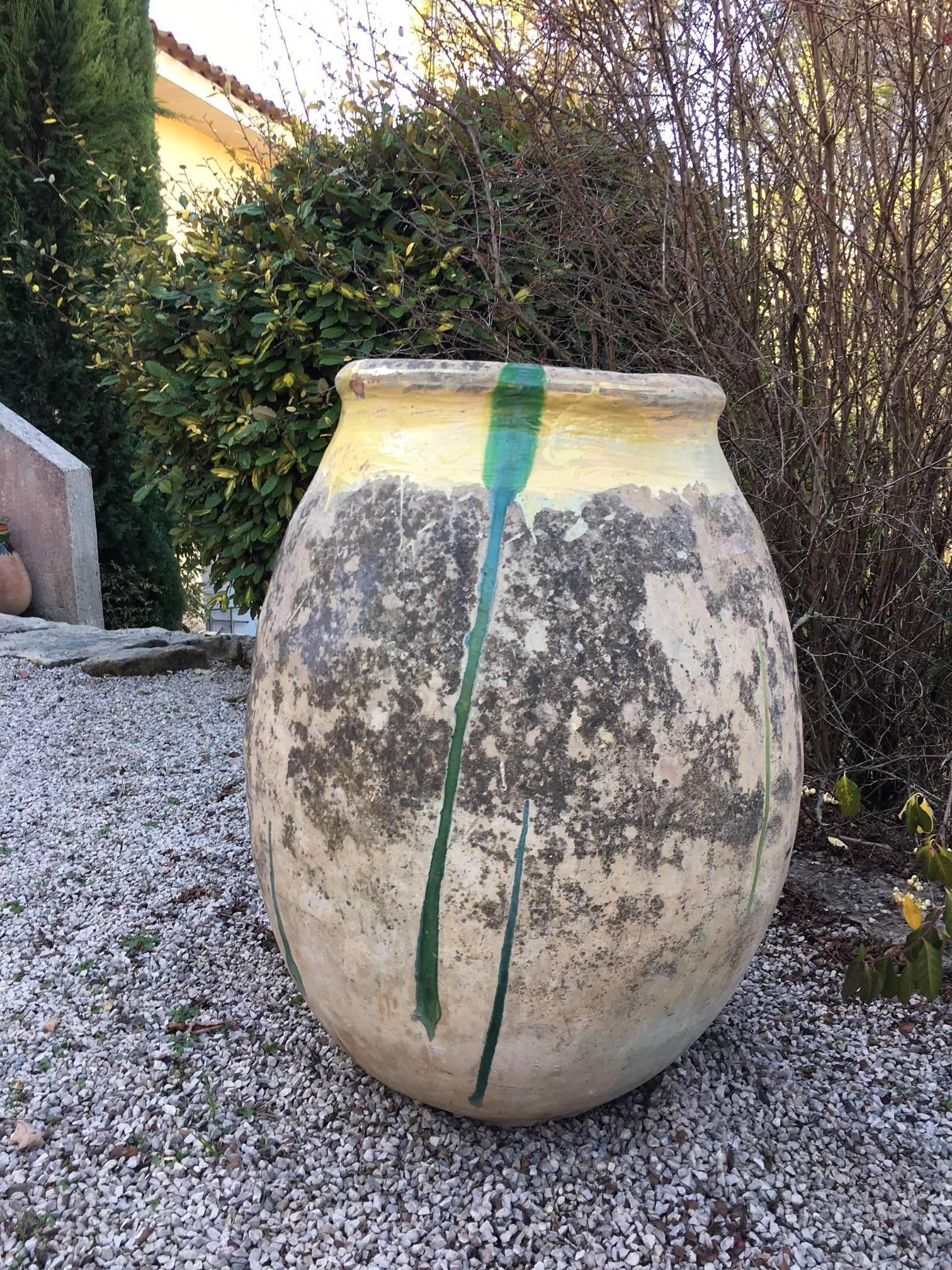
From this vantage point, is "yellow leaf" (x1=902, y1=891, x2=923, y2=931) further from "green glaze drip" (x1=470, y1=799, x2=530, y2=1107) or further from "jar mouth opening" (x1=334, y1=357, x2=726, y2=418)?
"jar mouth opening" (x1=334, y1=357, x2=726, y2=418)

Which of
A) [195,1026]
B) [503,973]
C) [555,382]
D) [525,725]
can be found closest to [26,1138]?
[195,1026]

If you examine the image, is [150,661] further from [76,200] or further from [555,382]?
[555,382]

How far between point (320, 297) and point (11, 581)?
3.68 meters

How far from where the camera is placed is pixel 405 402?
Answer: 64.5 inches

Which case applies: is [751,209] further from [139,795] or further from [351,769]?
[139,795]

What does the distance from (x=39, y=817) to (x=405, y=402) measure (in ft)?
8.16

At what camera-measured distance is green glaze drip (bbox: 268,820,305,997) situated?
5.83 ft

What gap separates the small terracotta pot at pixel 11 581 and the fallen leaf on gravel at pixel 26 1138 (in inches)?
199

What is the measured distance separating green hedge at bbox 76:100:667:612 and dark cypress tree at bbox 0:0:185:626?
2.28m

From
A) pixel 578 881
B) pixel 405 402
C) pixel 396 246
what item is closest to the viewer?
pixel 578 881

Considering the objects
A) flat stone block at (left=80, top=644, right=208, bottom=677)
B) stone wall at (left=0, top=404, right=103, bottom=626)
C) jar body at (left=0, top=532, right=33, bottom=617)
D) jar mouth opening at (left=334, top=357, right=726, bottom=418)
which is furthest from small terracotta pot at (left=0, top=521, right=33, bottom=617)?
jar mouth opening at (left=334, top=357, right=726, bottom=418)

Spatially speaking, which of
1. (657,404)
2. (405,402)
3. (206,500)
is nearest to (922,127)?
(657,404)

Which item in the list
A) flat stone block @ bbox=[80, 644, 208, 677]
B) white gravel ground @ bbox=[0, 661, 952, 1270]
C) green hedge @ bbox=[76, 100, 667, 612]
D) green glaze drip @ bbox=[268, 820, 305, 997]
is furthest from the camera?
flat stone block @ bbox=[80, 644, 208, 677]

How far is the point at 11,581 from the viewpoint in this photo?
6.43 metres
